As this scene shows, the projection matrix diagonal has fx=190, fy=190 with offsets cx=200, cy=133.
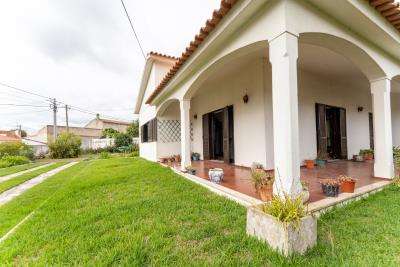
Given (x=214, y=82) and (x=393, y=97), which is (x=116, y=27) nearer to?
(x=214, y=82)

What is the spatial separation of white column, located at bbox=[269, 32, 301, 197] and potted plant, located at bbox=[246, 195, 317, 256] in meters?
0.44

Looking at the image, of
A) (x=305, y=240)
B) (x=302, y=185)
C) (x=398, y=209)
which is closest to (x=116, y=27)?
(x=302, y=185)

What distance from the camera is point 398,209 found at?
2598 millimetres

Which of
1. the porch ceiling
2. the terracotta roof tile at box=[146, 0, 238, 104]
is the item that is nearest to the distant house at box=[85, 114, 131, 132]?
the porch ceiling

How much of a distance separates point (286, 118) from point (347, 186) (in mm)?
1851

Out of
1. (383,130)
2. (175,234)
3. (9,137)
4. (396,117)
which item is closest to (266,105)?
(383,130)

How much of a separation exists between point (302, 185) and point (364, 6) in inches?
107

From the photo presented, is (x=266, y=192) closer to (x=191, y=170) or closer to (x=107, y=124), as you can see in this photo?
(x=191, y=170)

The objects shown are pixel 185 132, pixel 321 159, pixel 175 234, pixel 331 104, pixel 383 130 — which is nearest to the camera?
pixel 175 234

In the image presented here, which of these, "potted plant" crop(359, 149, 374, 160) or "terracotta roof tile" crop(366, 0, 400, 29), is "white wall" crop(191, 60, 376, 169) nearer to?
"potted plant" crop(359, 149, 374, 160)

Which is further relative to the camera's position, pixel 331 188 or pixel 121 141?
pixel 121 141

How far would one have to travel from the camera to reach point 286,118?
7.55 ft

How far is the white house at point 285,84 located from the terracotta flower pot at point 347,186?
134 cm

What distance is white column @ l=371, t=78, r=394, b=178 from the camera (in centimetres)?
397
